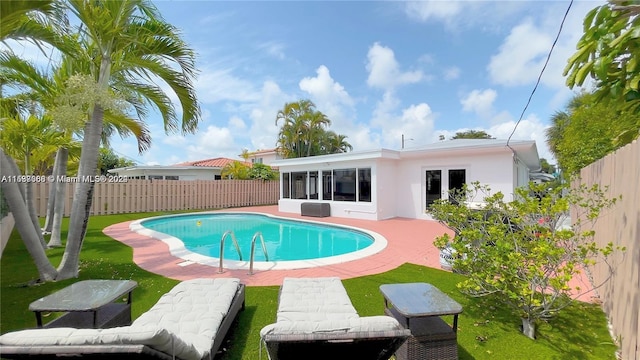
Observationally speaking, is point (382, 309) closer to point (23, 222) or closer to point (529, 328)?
point (529, 328)

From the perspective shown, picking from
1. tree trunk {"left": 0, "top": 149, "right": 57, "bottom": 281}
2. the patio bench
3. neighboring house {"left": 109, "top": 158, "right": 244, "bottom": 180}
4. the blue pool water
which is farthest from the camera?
neighboring house {"left": 109, "top": 158, "right": 244, "bottom": 180}

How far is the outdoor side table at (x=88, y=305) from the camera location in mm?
3253

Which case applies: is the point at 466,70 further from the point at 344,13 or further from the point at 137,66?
the point at 137,66

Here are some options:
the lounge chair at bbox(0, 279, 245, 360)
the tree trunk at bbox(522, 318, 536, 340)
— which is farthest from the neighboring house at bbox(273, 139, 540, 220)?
the lounge chair at bbox(0, 279, 245, 360)

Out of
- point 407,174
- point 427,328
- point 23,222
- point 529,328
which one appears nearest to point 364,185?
point 407,174

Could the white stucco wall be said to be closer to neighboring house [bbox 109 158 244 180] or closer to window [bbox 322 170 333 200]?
neighboring house [bbox 109 158 244 180]

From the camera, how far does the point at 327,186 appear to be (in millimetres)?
17781

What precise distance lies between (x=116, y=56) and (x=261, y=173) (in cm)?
1945

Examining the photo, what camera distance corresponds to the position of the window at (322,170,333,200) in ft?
57.7

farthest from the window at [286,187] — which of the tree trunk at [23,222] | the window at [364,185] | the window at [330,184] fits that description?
the tree trunk at [23,222]

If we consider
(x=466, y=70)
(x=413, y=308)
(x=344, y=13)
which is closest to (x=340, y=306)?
(x=413, y=308)

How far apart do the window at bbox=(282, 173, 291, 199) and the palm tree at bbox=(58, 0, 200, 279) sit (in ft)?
42.8

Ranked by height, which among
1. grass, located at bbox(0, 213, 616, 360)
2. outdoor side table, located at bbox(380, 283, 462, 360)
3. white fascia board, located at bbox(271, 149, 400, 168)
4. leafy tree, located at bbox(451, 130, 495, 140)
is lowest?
grass, located at bbox(0, 213, 616, 360)

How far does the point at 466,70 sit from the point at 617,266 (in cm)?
1643
